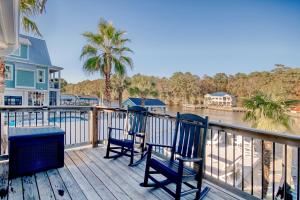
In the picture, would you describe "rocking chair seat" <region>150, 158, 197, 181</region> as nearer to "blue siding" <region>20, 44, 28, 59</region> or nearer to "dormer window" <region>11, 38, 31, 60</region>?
"dormer window" <region>11, 38, 31, 60</region>

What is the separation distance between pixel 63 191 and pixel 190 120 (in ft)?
6.03

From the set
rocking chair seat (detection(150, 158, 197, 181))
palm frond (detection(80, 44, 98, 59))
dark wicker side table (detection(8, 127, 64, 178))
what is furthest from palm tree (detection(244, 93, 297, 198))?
palm frond (detection(80, 44, 98, 59))

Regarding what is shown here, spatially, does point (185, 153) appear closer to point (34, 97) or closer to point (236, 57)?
point (34, 97)

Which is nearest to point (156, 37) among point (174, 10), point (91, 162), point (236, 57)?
point (174, 10)

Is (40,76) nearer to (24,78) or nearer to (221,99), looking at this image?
(24,78)

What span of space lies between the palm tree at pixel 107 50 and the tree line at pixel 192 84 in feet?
40.7

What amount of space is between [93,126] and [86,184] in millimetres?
2086

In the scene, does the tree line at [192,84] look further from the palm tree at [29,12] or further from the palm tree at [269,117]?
the palm tree at [269,117]

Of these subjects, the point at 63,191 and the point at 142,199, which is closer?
the point at 142,199

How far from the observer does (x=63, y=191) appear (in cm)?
258

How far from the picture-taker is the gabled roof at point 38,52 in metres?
16.0

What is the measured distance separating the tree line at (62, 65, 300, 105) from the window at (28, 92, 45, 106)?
388 inches

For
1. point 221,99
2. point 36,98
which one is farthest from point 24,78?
point 221,99

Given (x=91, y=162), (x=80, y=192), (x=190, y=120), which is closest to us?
(x=80, y=192)
